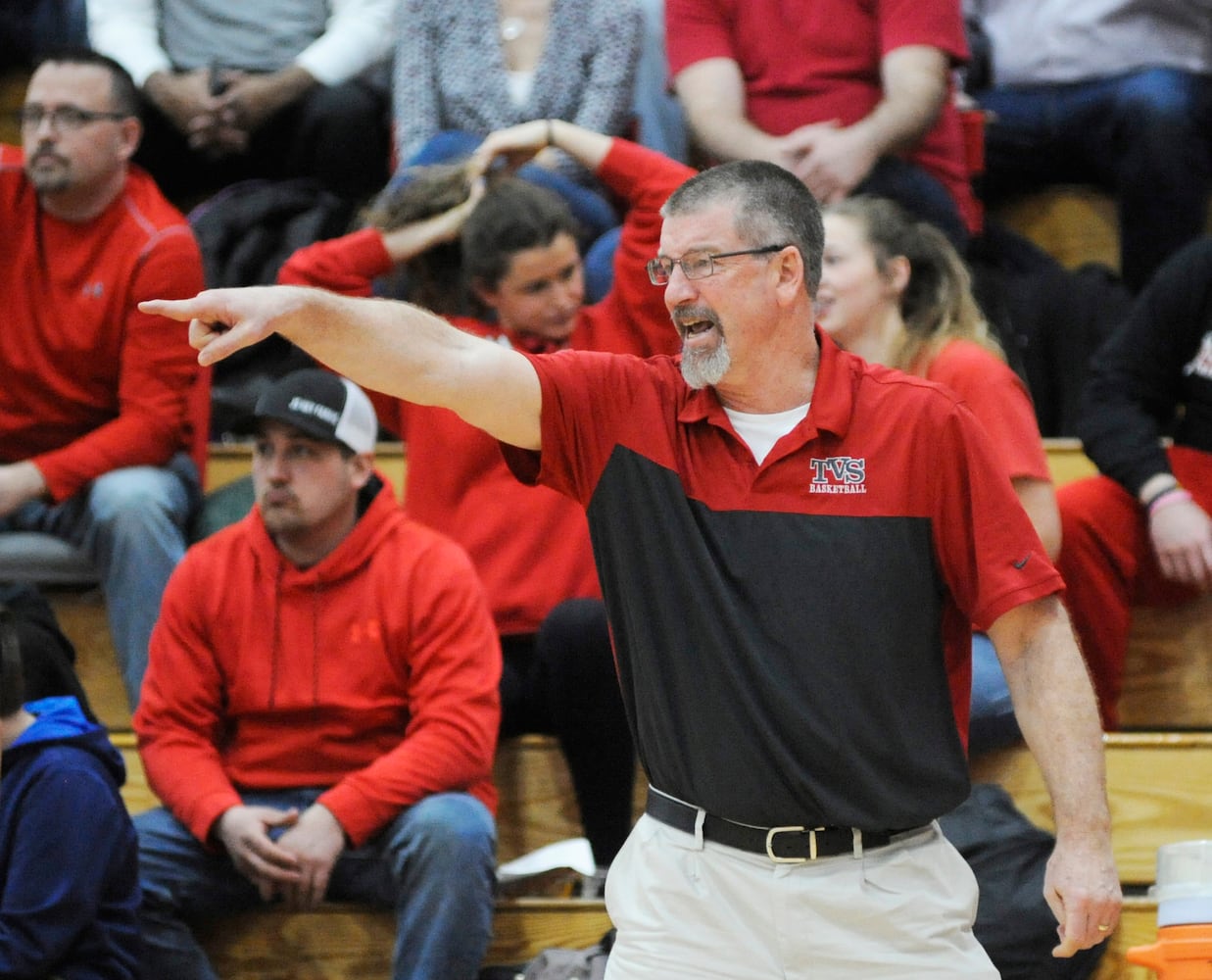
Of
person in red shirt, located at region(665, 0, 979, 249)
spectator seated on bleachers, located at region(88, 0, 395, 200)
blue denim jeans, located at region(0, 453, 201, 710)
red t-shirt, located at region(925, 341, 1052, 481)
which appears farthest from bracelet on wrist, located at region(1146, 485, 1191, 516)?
spectator seated on bleachers, located at region(88, 0, 395, 200)

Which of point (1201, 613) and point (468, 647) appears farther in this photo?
point (1201, 613)

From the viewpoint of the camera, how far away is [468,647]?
10.0ft

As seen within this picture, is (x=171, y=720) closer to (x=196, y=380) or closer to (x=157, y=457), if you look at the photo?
(x=157, y=457)

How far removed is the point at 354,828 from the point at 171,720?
41cm

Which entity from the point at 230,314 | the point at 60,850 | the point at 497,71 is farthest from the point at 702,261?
the point at 497,71

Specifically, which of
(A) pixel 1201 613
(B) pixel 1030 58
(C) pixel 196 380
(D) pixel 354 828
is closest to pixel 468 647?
(D) pixel 354 828

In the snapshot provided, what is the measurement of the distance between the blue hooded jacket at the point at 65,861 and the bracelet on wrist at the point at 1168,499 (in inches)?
76.0

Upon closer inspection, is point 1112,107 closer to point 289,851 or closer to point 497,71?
point 497,71

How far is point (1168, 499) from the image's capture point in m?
3.41

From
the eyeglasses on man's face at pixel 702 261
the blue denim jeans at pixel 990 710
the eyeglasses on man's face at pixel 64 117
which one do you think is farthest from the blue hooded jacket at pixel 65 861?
the eyeglasses on man's face at pixel 64 117

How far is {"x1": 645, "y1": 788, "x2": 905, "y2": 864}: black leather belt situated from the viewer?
2.15 metres

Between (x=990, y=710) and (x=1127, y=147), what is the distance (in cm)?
199

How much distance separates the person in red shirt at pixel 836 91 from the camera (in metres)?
3.97

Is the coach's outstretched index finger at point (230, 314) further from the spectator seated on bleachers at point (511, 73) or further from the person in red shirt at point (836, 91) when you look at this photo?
the spectator seated on bleachers at point (511, 73)
